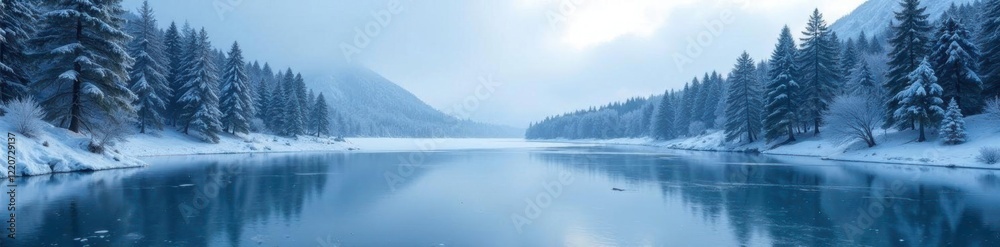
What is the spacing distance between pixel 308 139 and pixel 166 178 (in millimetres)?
51691

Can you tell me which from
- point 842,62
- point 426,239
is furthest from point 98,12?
point 842,62

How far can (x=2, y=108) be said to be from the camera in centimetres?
2775

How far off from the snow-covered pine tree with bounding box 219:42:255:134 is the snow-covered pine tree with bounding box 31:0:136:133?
1020 inches

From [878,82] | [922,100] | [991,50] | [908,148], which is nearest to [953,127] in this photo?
[922,100]

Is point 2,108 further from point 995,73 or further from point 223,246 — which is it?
point 995,73

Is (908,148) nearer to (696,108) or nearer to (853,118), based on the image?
(853,118)

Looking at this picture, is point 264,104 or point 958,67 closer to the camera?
point 958,67

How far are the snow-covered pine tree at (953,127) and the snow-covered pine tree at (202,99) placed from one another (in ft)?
204

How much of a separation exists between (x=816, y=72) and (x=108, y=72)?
5989 centimetres

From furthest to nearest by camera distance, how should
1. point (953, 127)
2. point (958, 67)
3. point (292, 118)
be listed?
point (292, 118) < point (958, 67) < point (953, 127)

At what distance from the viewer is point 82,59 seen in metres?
29.4

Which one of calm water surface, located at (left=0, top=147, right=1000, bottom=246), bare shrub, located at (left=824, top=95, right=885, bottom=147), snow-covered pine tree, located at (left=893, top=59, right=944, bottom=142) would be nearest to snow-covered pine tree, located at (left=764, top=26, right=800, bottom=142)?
bare shrub, located at (left=824, top=95, right=885, bottom=147)

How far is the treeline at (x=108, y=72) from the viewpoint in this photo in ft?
98.7

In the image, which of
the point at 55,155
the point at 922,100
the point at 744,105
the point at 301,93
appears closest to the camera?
the point at 55,155
